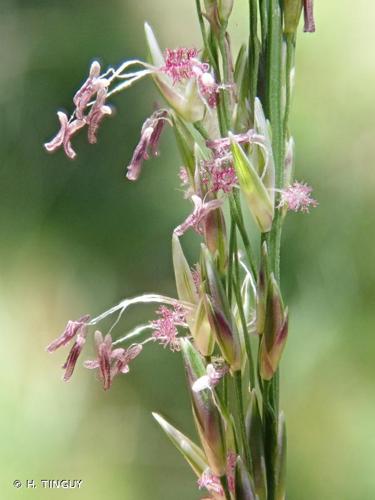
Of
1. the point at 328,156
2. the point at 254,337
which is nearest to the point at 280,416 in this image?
the point at 254,337

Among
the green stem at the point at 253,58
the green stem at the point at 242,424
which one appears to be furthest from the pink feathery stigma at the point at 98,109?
the green stem at the point at 242,424

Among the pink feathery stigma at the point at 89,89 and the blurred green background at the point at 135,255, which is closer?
the pink feathery stigma at the point at 89,89

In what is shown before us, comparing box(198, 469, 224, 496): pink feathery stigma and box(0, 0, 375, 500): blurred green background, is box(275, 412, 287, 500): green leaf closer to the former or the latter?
box(198, 469, 224, 496): pink feathery stigma

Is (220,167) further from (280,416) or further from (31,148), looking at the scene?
(31,148)

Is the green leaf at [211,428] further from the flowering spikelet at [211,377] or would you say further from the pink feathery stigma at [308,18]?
the pink feathery stigma at [308,18]

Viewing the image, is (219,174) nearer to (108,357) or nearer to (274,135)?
(274,135)
